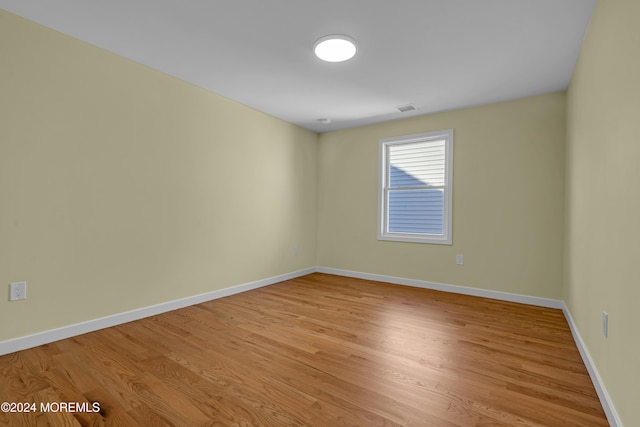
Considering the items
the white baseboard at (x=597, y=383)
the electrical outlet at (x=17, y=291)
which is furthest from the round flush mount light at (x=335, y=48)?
the electrical outlet at (x=17, y=291)

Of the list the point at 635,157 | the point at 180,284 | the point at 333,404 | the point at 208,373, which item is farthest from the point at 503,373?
the point at 180,284

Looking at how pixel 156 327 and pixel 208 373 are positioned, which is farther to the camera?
pixel 156 327

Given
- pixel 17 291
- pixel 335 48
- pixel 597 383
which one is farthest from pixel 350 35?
pixel 17 291

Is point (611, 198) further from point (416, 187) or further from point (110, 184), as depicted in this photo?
point (110, 184)

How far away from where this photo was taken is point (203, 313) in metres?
3.08

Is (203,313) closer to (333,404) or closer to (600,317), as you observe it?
(333,404)

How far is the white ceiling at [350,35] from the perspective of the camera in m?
2.05

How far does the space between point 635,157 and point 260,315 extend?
2.90m

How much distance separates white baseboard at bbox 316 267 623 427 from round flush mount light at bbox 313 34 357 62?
2.76 m

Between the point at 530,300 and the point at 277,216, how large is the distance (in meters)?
3.36

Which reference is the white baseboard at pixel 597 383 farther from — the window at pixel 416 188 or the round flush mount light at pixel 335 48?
the round flush mount light at pixel 335 48

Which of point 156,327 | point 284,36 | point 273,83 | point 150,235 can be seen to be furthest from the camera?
point 273,83

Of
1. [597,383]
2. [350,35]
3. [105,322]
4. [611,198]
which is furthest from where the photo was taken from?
[105,322]

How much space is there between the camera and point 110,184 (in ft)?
8.80
